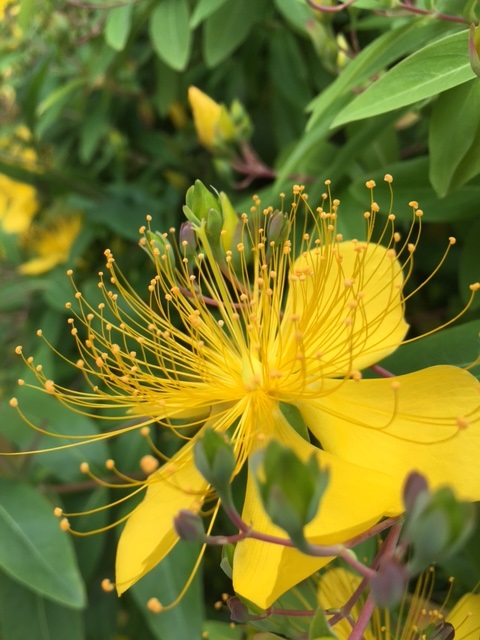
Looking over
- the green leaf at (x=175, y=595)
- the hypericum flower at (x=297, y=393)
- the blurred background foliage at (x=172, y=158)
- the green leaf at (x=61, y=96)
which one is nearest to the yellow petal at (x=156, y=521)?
the hypericum flower at (x=297, y=393)

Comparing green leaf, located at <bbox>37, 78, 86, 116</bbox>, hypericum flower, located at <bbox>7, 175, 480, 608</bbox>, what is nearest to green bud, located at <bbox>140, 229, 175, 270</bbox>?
hypericum flower, located at <bbox>7, 175, 480, 608</bbox>

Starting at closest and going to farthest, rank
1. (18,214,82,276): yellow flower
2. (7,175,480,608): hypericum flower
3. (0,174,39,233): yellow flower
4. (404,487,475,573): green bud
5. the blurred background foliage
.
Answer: (404,487,475,573): green bud, (7,175,480,608): hypericum flower, the blurred background foliage, (18,214,82,276): yellow flower, (0,174,39,233): yellow flower

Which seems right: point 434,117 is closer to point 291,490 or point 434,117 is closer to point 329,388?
point 329,388

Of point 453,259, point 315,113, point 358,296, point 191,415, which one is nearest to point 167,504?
point 191,415

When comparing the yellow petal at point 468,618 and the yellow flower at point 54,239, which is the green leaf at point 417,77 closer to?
the yellow petal at point 468,618

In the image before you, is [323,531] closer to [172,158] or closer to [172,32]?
[172,32]

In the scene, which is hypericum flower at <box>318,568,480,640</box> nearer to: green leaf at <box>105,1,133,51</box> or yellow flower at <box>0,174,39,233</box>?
green leaf at <box>105,1,133,51</box>
